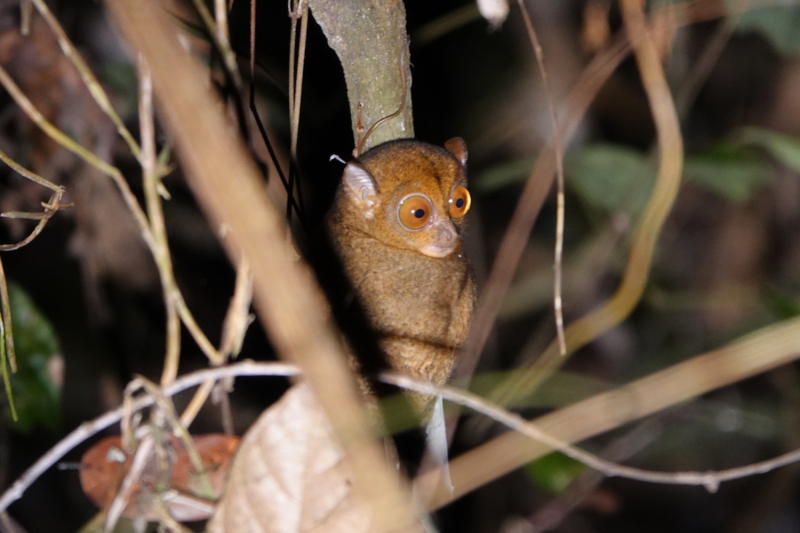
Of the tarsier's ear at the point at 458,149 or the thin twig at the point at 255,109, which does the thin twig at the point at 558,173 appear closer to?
the tarsier's ear at the point at 458,149

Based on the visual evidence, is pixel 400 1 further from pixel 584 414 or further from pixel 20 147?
pixel 20 147

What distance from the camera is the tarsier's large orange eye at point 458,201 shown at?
1882 millimetres

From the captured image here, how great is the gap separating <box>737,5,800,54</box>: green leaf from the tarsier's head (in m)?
2.69

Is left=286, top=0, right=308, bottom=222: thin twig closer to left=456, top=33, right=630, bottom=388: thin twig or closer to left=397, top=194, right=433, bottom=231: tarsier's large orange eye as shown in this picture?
left=397, top=194, right=433, bottom=231: tarsier's large orange eye

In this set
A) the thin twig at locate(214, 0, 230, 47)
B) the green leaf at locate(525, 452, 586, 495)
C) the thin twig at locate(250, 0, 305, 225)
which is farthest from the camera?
the green leaf at locate(525, 452, 586, 495)

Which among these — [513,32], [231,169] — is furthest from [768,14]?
[231,169]

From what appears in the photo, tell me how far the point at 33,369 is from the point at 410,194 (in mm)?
1427

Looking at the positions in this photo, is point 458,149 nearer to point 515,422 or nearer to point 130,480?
point 515,422

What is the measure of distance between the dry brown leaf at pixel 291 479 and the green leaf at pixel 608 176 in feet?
9.56

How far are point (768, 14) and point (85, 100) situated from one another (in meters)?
3.42

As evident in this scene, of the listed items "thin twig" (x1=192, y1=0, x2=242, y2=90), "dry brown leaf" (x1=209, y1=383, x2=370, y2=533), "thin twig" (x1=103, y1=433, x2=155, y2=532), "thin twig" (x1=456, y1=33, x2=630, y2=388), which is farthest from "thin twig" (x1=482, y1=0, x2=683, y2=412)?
"dry brown leaf" (x1=209, y1=383, x2=370, y2=533)

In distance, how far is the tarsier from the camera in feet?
5.99

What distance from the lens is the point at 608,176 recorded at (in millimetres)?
3812

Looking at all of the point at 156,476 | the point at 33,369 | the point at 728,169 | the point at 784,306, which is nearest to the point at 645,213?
the point at 784,306
